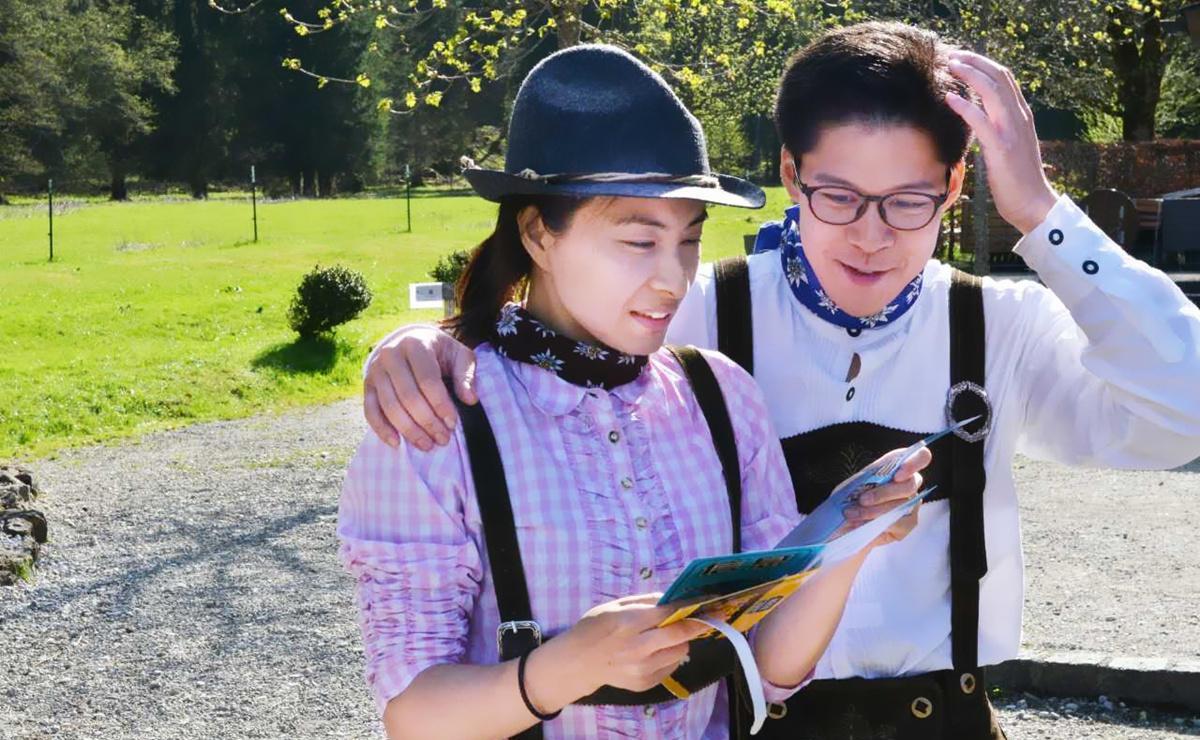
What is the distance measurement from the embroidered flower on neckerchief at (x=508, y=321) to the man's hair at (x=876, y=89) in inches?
21.3

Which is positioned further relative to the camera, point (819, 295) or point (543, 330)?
point (819, 295)

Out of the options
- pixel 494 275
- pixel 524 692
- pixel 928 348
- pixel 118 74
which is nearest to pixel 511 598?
pixel 524 692

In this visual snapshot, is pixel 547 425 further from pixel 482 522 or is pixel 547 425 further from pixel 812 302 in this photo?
pixel 812 302

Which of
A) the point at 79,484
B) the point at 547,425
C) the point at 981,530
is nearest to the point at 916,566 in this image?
the point at 981,530

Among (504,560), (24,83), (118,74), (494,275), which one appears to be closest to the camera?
(504,560)

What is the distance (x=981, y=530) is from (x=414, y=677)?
2.98 ft

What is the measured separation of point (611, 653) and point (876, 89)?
998mm

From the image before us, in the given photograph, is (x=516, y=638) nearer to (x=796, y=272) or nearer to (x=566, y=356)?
(x=566, y=356)

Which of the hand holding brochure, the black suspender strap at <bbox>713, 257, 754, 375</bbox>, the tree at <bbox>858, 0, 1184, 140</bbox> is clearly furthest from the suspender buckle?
the tree at <bbox>858, 0, 1184, 140</bbox>

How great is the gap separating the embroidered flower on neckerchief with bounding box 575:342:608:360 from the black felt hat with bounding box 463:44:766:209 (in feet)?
0.69

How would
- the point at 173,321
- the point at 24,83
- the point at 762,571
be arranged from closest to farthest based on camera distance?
the point at 762,571, the point at 173,321, the point at 24,83

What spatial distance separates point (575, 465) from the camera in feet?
6.23

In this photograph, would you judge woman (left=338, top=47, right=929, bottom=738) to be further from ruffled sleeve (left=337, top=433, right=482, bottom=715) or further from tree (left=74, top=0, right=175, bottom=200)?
tree (left=74, top=0, right=175, bottom=200)

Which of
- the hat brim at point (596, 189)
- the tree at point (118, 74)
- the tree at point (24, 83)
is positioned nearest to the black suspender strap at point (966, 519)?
the hat brim at point (596, 189)
